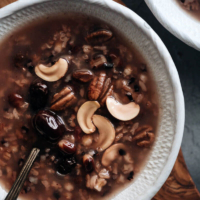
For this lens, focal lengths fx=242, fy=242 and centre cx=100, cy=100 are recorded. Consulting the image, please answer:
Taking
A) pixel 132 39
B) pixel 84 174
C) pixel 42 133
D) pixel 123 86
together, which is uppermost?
pixel 132 39

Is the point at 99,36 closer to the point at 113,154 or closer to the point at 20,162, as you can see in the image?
the point at 113,154

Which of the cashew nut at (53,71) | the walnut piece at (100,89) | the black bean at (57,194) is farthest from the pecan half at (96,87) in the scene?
the black bean at (57,194)

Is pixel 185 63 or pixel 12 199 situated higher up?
pixel 185 63

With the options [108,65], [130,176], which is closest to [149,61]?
[108,65]

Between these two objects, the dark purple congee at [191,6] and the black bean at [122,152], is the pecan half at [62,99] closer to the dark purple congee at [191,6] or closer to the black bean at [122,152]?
the black bean at [122,152]

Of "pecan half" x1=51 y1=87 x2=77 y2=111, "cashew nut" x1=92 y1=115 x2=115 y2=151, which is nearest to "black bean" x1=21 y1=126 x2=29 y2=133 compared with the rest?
"pecan half" x1=51 y1=87 x2=77 y2=111

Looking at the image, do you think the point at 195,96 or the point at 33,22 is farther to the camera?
the point at 195,96

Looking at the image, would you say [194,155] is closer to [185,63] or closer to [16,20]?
[185,63]

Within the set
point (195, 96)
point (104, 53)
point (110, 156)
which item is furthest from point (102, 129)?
point (195, 96)

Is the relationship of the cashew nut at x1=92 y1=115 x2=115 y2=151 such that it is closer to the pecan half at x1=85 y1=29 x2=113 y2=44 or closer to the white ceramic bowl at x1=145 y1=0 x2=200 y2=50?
the pecan half at x1=85 y1=29 x2=113 y2=44
